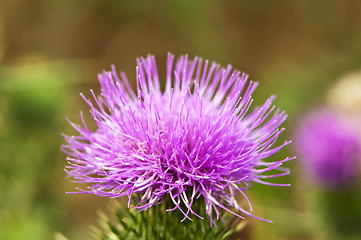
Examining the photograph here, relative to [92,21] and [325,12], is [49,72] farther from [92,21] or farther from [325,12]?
[325,12]

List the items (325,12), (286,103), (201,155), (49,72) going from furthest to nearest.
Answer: (325,12), (286,103), (49,72), (201,155)

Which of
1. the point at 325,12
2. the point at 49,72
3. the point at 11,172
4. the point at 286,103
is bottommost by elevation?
the point at 11,172

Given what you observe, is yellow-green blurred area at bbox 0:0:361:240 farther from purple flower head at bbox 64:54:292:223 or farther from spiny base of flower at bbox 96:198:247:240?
purple flower head at bbox 64:54:292:223

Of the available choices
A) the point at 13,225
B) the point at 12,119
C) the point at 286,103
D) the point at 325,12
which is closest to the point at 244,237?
the point at 13,225

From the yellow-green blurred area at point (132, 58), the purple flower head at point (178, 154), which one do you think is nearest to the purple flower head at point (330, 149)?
the yellow-green blurred area at point (132, 58)

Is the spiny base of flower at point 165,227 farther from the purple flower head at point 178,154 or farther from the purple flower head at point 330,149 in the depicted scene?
the purple flower head at point 330,149

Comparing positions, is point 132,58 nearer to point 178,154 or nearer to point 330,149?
point 330,149

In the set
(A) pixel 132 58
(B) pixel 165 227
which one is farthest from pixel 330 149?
(A) pixel 132 58
